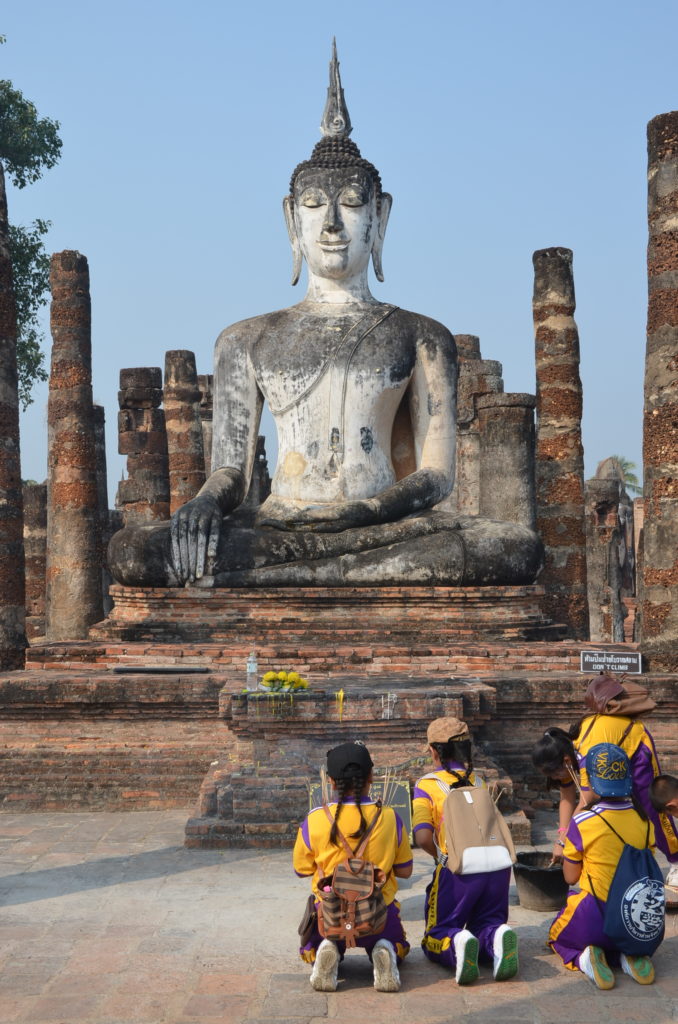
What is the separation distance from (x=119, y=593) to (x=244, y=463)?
1975mm

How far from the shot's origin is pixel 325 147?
37.8ft

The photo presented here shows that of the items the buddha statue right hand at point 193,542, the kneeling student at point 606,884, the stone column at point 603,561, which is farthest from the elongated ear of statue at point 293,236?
the stone column at point 603,561

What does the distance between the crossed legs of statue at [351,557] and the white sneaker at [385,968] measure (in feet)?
18.0

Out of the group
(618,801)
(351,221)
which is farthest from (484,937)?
(351,221)

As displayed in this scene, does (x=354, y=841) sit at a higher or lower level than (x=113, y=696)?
lower

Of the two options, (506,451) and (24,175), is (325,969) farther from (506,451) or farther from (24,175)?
(24,175)

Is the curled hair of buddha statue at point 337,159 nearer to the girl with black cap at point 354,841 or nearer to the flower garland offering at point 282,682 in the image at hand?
the flower garland offering at point 282,682

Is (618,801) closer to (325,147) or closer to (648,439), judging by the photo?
(648,439)

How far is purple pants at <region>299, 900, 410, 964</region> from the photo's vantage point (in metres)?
4.35

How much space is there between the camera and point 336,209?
11.2 metres

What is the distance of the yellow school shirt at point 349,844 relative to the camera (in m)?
4.35

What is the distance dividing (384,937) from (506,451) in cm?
1107

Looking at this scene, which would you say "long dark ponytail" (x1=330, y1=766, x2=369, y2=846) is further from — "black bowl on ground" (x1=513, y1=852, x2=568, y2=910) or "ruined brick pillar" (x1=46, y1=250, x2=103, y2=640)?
"ruined brick pillar" (x1=46, y1=250, x2=103, y2=640)

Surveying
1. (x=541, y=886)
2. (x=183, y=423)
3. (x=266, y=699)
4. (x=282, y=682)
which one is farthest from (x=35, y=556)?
(x=541, y=886)
